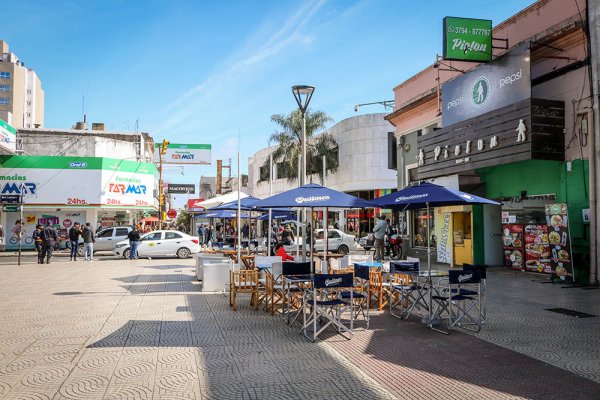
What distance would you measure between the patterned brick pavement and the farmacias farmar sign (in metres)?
6.57

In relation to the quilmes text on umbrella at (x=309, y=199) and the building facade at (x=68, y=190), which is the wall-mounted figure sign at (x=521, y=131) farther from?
the building facade at (x=68, y=190)

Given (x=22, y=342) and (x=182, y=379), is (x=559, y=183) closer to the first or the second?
(x=182, y=379)

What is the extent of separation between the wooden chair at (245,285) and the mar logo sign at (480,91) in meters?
9.32

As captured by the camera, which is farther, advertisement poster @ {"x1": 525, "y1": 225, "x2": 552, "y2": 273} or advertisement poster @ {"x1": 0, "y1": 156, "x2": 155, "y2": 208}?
advertisement poster @ {"x1": 0, "y1": 156, "x2": 155, "y2": 208}

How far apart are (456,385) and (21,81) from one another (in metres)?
110

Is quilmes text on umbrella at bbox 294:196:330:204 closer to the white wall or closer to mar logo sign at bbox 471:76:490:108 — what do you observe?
mar logo sign at bbox 471:76:490:108

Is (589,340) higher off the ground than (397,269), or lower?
lower

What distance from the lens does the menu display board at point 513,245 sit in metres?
14.8

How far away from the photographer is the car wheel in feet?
75.6

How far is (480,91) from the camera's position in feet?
48.7

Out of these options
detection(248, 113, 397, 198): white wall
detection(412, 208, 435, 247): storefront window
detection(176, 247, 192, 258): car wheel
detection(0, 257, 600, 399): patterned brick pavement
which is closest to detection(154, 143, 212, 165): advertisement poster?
detection(248, 113, 397, 198): white wall

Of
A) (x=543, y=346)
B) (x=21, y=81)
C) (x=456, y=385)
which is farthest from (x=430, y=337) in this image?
(x=21, y=81)

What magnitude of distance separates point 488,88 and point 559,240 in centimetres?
495

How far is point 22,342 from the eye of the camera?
687 cm
